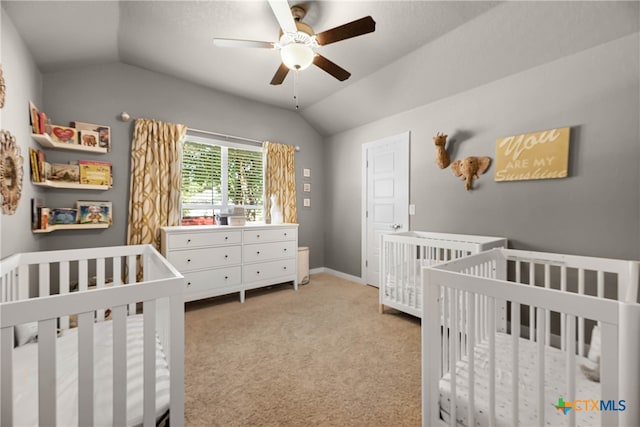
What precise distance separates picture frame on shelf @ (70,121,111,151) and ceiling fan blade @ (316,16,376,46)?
235cm

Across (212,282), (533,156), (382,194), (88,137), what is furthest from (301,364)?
(88,137)

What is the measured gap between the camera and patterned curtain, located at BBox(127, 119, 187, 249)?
2863mm

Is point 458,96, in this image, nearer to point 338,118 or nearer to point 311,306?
point 338,118

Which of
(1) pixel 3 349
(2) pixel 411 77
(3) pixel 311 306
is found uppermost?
(2) pixel 411 77

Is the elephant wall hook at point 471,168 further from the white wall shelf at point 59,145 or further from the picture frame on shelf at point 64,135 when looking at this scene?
the picture frame on shelf at point 64,135

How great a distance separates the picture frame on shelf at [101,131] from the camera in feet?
8.62

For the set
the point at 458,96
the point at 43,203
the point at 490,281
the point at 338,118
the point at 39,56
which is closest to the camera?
the point at 490,281

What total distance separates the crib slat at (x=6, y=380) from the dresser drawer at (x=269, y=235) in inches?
96.2

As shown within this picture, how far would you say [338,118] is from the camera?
157 inches

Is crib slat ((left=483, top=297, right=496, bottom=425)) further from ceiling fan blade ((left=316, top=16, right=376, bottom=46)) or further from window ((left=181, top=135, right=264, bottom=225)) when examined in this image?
window ((left=181, top=135, right=264, bottom=225))

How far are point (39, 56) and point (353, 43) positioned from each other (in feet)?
8.53

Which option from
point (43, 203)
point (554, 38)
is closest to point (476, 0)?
point (554, 38)

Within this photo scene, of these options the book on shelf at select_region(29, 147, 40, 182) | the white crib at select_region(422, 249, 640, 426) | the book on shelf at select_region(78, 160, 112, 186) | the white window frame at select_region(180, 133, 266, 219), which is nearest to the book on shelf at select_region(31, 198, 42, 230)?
Answer: the book on shelf at select_region(29, 147, 40, 182)

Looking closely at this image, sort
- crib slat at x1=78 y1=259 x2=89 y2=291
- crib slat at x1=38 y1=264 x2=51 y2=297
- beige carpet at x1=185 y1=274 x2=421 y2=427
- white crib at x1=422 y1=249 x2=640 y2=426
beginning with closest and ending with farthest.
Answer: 1. white crib at x1=422 y1=249 x2=640 y2=426
2. beige carpet at x1=185 y1=274 x2=421 y2=427
3. crib slat at x1=38 y1=264 x2=51 y2=297
4. crib slat at x1=78 y1=259 x2=89 y2=291
